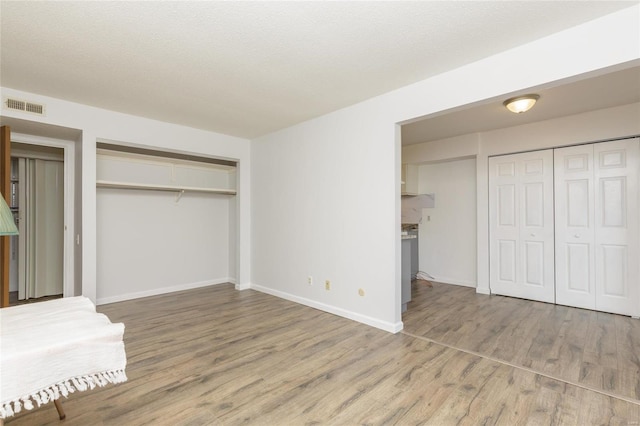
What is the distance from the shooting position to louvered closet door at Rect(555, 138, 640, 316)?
3.71 meters

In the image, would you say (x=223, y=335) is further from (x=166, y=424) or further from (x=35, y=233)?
(x=35, y=233)

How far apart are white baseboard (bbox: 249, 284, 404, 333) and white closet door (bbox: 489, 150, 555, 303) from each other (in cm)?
238

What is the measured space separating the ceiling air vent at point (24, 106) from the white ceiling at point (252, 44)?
0.52 feet

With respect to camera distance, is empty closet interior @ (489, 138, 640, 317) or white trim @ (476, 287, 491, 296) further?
white trim @ (476, 287, 491, 296)

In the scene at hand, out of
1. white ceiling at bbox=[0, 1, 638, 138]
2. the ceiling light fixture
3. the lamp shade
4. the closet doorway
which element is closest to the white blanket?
the lamp shade

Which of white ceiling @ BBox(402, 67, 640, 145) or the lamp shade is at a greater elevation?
white ceiling @ BBox(402, 67, 640, 145)

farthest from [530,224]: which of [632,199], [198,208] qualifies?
[198,208]

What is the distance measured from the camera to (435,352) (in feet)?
9.02

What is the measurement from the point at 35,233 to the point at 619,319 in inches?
302

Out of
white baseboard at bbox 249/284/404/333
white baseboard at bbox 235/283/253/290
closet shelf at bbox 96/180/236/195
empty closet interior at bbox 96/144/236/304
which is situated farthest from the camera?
Result: white baseboard at bbox 235/283/253/290

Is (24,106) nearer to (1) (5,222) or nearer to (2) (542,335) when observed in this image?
(1) (5,222)

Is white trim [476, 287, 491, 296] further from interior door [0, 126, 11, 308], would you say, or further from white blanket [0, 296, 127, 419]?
interior door [0, 126, 11, 308]

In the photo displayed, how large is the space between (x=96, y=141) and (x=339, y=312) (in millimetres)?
3576

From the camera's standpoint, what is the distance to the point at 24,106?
3260mm
